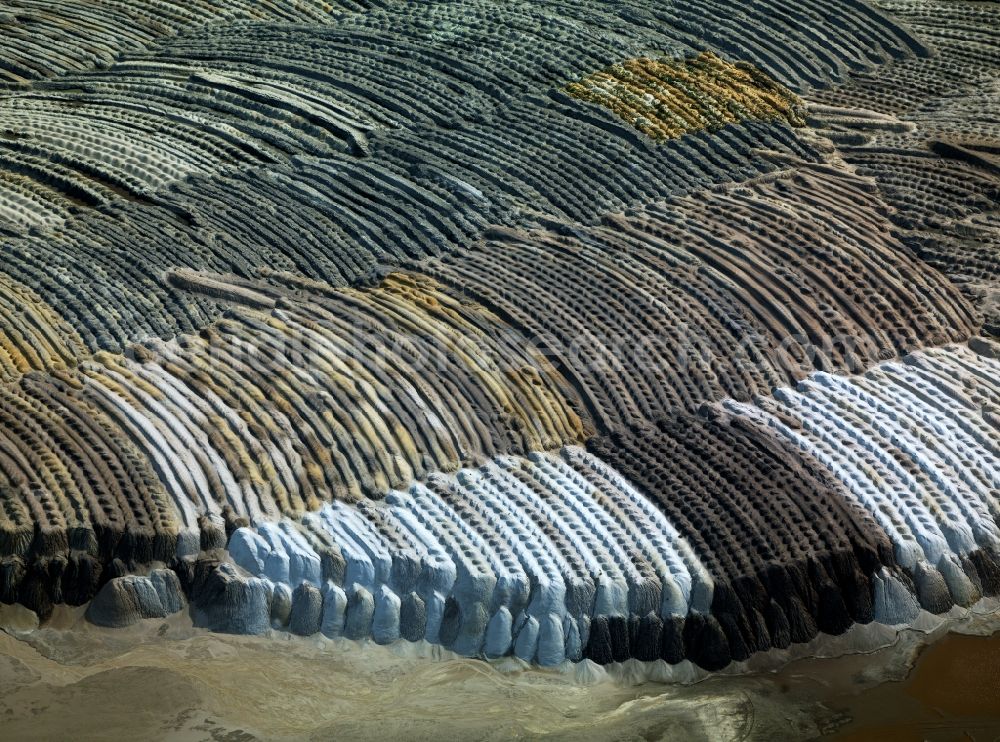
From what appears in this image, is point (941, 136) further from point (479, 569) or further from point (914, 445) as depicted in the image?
point (479, 569)

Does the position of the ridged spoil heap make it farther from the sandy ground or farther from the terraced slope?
the sandy ground

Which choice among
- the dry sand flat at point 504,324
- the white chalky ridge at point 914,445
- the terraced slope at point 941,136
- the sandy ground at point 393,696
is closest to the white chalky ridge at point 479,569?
the dry sand flat at point 504,324

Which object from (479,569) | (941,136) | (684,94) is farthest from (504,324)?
(941,136)

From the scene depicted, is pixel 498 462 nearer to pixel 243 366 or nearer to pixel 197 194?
pixel 243 366

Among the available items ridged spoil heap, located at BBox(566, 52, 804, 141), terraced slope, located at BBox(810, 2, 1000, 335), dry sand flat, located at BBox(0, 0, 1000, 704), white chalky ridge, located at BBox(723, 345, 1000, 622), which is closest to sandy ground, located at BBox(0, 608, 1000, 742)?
dry sand flat, located at BBox(0, 0, 1000, 704)

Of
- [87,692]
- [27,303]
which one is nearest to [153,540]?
[87,692]

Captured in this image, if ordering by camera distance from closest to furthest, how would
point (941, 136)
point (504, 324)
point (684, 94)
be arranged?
1. point (504, 324)
2. point (941, 136)
3. point (684, 94)
